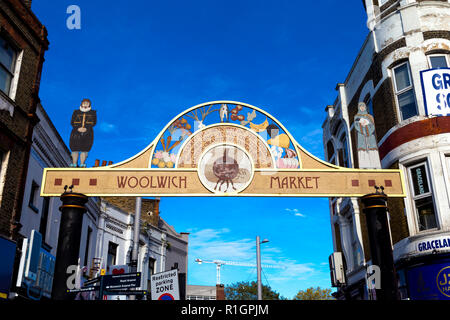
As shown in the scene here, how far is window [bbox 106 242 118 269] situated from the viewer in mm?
22770

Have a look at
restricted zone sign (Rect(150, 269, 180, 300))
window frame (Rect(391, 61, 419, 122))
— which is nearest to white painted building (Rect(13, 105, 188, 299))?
restricted zone sign (Rect(150, 269, 180, 300))

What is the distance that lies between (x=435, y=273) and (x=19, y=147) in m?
12.3

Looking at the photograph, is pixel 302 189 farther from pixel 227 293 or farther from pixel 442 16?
pixel 227 293

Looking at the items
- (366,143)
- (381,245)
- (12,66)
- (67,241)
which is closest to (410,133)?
(366,143)

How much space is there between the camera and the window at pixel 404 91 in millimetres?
13227

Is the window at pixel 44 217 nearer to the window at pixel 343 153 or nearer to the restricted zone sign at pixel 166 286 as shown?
the restricted zone sign at pixel 166 286

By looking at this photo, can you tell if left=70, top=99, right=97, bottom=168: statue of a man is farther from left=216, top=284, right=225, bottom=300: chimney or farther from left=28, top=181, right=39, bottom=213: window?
left=216, top=284, right=225, bottom=300: chimney

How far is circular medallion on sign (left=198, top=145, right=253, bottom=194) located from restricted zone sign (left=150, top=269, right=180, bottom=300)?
2.17 metres

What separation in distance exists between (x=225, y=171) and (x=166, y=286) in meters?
2.99

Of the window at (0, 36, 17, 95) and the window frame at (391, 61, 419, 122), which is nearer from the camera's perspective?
the window at (0, 36, 17, 95)

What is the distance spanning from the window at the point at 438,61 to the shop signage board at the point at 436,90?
99cm

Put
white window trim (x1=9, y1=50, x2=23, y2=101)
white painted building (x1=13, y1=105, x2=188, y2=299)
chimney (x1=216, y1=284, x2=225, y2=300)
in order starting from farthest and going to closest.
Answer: chimney (x1=216, y1=284, x2=225, y2=300) → white painted building (x1=13, y1=105, x2=188, y2=299) → white window trim (x1=9, y1=50, x2=23, y2=101)

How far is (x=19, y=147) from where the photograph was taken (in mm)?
12062

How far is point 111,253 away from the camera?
23.1 metres
